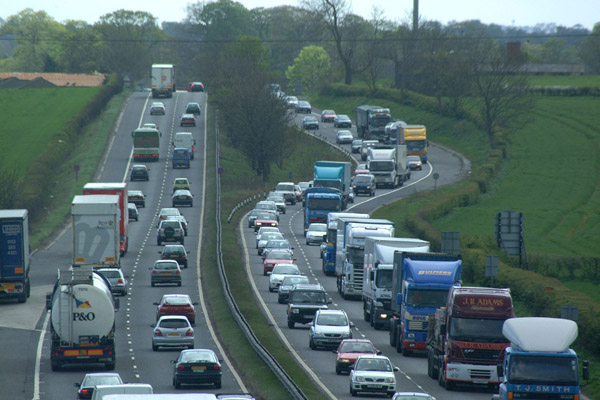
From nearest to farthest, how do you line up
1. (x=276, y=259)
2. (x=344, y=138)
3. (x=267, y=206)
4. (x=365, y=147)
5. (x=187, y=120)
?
(x=276, y=259), (x=267, y=206), (x=365, y=147), (x=344, y=138), (x=187, y=120)

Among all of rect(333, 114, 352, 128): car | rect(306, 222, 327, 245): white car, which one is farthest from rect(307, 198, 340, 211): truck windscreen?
rect(333, 114, 352, 128): car

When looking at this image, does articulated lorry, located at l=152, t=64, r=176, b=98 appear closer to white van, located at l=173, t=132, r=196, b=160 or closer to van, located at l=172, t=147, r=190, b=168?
white van, located at l=173, t=132, r=196, b=160

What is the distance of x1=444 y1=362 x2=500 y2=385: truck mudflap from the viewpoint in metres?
31.1

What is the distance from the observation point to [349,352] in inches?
1346

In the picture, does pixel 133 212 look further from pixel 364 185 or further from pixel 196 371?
pixel 196 371

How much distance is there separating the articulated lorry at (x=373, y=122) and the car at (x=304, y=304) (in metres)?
72.4

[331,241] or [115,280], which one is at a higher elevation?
[331,241]

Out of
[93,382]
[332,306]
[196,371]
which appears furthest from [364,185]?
[93,382]

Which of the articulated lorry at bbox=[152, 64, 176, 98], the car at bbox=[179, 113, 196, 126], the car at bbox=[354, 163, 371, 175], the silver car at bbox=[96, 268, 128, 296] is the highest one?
the articulated lorry at bbox=[152, 64, 176, 98]

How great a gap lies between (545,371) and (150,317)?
23.8 meters

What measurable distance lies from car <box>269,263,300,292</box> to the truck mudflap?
22.6m

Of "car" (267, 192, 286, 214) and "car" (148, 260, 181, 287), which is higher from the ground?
"car" (148, 260, 181, 287)

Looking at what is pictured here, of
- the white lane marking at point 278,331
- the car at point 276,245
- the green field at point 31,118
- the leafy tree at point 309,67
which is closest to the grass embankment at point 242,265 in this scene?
the white lane marking at point 278,331

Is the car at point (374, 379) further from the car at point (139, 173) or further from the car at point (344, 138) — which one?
the car at point (344, 138)
